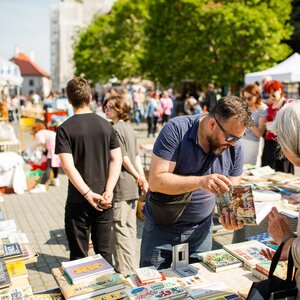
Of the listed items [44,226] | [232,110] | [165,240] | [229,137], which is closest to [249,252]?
[165,240]

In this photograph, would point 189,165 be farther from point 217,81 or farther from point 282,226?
point 217,81

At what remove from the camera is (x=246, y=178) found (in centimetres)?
445

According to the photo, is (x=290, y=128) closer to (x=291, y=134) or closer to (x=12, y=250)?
(x=291, y=134)

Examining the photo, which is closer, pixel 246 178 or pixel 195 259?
pixel 195 259

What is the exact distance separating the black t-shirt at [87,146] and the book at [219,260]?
105 centimetres

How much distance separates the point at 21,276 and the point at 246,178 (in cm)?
300

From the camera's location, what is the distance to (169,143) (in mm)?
2154

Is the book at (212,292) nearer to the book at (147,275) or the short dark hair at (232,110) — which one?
the book at (147,275)

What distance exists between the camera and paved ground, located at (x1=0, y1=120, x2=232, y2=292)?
13.6ft

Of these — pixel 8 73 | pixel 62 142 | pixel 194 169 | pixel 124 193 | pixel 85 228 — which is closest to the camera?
pixel 194 169

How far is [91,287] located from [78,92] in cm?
149

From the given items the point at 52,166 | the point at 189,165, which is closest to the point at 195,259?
the point at 189,165

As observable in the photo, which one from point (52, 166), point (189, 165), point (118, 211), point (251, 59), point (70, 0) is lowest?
point (52, 166)

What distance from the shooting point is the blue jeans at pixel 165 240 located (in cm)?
238
